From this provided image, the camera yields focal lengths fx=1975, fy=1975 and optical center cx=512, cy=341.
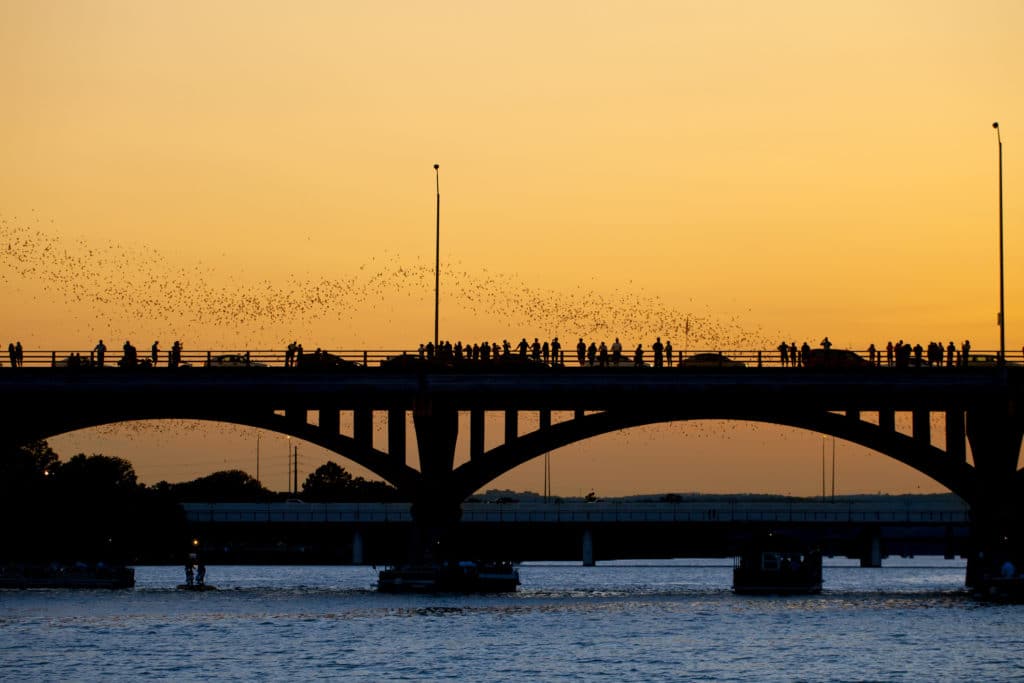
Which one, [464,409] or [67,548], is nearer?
[464,409]

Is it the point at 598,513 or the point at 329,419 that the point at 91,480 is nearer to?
the point at 598,513

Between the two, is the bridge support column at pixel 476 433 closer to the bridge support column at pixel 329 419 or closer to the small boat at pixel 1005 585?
the bridge support column at pixel 329 419

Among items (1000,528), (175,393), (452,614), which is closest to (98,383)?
(175,393)

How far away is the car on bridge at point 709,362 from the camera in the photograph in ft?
316

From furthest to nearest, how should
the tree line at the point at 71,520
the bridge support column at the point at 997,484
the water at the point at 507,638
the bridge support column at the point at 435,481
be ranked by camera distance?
1. the tree line at the point at 71,520
2. the bridge support column at the point at 435,481
3. the bridge support column at the point at 997,484
4. the water at the point at 507,638

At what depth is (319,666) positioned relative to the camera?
6312 cm

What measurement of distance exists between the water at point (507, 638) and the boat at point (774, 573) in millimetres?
1989

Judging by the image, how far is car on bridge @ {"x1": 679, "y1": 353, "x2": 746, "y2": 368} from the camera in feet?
316

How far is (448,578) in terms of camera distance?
103000mm

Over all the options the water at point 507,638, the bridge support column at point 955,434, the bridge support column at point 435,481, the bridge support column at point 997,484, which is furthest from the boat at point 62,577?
the bridge support column at point 997,484

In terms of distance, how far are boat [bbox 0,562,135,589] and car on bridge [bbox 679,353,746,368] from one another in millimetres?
38019

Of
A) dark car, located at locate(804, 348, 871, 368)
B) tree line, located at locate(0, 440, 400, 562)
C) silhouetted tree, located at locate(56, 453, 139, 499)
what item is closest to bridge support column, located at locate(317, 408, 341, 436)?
dark car, located at locate(804, 348, 871, 368)

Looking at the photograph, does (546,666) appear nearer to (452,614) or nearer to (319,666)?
(319,666)

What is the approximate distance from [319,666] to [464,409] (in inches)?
1423
